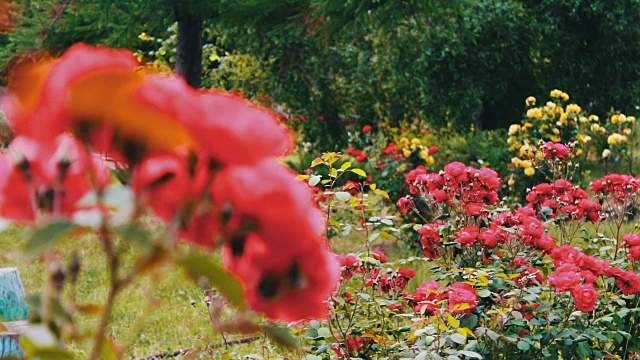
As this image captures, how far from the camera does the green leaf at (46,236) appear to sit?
0.52m

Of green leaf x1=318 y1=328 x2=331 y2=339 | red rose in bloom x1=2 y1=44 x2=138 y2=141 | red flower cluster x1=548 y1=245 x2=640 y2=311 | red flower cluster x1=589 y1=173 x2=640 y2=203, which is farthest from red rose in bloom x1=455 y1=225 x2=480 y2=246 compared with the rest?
red rose in bloom x1=2 y1=44 x2=138 y2=141

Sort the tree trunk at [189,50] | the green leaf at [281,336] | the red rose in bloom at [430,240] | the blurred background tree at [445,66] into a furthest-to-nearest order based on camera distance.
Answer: the blurred background tree at [445,66]
the tree trunk at [189,50]
the red rose in bloom at [430,240]
the green leaf at [281,336]

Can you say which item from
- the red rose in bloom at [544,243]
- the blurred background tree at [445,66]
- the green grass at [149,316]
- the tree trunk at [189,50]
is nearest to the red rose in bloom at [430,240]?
the red rose in bloom at [544,243]

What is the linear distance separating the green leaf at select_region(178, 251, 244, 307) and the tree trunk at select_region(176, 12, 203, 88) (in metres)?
4.47

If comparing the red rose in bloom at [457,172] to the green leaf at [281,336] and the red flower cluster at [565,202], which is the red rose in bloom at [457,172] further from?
the green leaf at [281,336]

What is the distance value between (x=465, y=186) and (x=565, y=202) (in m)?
0.47

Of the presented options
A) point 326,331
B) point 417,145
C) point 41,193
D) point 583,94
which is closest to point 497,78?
point 583,94

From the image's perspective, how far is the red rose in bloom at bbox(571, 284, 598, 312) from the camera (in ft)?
7.48

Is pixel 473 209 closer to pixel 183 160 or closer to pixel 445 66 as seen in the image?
pixel 183 160

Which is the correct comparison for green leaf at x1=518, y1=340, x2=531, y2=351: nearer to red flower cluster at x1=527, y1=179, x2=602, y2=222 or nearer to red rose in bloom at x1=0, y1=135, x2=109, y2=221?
red flower cluster at x1=527, y1=179, x2=602, y2=222

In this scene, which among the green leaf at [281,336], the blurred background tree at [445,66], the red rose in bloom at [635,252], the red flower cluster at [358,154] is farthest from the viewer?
the blurred background tree at [445,66]

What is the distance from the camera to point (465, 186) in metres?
2.90

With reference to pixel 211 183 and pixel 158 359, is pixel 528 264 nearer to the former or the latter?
pixel 158 359

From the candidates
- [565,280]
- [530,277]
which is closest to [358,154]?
[530,277]
